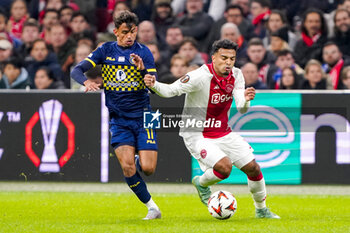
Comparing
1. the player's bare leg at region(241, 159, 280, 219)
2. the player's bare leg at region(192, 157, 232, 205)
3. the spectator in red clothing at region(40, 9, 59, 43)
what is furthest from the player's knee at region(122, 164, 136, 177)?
the spectator in red clothing at region(40, 9, 59, 43)

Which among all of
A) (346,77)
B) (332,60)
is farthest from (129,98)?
(332,60)

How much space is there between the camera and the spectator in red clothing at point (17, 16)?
58.6 ft

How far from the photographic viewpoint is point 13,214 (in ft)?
33.4

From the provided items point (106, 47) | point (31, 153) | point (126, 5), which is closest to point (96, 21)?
point (126, 5)

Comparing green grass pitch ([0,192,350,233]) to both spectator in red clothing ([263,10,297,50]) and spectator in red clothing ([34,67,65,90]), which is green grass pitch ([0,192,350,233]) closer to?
spectator in red clothing ([34,67,65,90])

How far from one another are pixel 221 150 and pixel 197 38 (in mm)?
6819

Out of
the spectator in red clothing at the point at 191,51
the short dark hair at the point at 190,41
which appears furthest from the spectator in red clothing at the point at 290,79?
the short dark hair at the point at 190,41

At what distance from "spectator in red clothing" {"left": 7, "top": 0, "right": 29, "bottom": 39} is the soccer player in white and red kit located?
883cm

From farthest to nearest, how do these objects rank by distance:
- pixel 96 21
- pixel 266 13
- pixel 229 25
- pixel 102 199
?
pixel 96 21, pixel 266 13, pixel 229 25, pixel 102 199

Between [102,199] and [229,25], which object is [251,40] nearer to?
[229,25]

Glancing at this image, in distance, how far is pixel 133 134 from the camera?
9617mm

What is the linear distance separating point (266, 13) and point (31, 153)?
18.3ft

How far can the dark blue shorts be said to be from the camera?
376 inches

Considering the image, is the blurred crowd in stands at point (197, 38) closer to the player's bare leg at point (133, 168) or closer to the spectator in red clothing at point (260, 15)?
the spectator in red clothing at point (260, 15)
